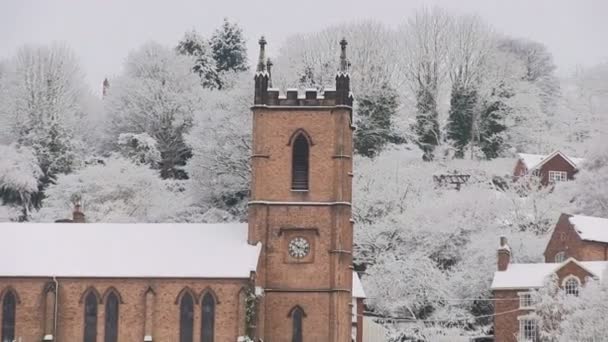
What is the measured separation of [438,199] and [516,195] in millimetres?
5087

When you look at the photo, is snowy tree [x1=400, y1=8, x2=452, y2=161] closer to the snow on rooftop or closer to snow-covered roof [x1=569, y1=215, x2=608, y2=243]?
the snow on rooftop

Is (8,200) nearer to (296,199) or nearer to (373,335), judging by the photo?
(373,335)

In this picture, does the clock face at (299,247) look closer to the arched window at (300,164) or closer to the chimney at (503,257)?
the arched window at (300,164)

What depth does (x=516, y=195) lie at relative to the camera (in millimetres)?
97312

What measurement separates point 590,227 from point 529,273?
5943mm

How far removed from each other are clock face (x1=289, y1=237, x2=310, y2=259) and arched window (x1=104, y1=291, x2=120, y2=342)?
8.05 m

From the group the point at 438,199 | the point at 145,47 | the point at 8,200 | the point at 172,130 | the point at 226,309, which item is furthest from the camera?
the point at 145,47

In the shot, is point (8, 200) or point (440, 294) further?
point (8, 200)

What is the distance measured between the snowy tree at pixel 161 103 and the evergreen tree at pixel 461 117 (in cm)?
1968

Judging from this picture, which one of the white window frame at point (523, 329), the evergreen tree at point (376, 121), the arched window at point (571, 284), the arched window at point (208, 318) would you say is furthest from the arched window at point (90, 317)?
the evergreen tree at point (376, 121)

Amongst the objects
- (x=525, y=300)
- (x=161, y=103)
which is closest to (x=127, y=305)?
(x=525, y=300)

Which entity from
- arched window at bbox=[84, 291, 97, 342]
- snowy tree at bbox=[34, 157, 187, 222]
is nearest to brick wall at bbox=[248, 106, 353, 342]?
arched window at bbox=[84, 291, 97, 342]

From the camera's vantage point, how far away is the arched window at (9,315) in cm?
6719

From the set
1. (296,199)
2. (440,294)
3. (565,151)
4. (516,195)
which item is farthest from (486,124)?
(296,199)
